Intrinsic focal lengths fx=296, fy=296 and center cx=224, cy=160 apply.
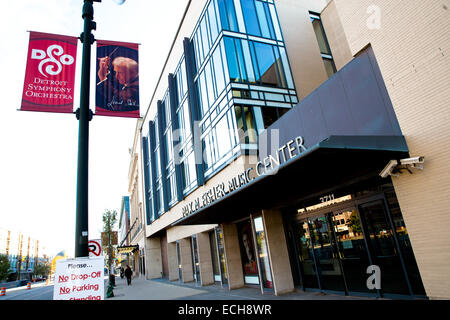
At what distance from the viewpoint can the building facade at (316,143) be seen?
7004mm

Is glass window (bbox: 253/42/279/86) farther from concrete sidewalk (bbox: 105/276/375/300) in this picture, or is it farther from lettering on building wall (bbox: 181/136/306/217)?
concrete sidewalk (bbox: 105/276/375/300)

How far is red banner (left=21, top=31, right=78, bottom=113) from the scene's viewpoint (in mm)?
5535

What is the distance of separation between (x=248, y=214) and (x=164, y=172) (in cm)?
1481

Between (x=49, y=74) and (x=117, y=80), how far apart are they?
1237 mm

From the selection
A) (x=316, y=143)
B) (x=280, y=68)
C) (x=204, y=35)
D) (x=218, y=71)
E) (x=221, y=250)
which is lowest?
(x=221, y=250)

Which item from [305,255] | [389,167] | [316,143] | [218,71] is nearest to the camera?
[389,167]

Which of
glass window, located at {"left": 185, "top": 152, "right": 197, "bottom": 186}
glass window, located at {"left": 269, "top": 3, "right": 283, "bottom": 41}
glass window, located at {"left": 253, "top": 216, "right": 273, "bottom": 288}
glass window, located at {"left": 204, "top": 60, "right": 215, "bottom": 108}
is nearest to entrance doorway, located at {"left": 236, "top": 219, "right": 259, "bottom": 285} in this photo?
glass window, located at {"left": 253, "top": 216, "right": 273, "bottom": 288}

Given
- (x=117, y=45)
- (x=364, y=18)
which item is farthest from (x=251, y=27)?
(x=117, y=45)

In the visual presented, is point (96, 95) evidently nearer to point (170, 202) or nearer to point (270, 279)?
point (270, 279)

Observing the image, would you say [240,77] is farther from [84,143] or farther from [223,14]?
[84,143]

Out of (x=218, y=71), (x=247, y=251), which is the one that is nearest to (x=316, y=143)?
(x=218, y=71)

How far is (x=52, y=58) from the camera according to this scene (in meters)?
5.77

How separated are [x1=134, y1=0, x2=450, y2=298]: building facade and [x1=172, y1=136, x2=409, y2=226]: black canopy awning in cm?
5

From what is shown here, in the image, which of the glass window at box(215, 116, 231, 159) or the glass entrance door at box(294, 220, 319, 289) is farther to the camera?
the glass window at box(215, 116, 231, 159)
